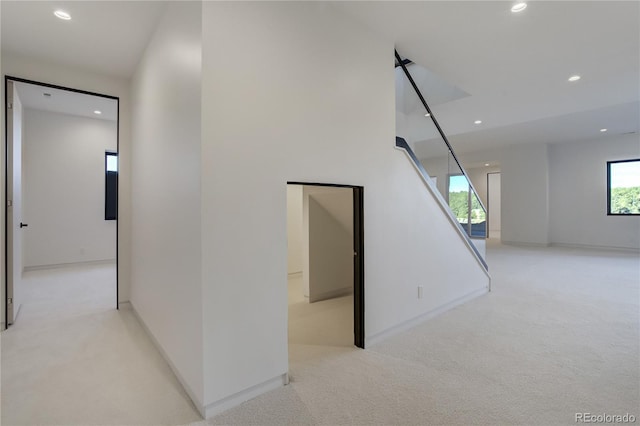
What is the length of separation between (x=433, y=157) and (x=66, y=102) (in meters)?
6.46

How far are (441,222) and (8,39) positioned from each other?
199 inches

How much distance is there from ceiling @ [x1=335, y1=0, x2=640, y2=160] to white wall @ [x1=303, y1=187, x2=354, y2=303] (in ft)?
6.61

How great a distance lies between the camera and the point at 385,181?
3.03m

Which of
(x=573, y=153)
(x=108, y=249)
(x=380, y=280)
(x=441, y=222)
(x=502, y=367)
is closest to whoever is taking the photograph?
(x=502, y=367)

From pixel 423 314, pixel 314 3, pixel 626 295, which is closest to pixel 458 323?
pixel 423 314

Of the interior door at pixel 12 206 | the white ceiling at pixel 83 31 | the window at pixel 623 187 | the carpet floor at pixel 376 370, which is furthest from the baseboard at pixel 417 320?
the window at pixel 623 187

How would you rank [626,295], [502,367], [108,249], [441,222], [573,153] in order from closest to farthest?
1. [502,367]
2. [441,222]
3. [626,295]
4. [108,249]
5. [573,153]

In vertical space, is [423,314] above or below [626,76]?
below

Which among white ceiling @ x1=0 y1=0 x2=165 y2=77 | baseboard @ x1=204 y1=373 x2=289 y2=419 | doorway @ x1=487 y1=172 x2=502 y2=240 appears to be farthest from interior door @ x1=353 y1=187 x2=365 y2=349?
doorway @ x1=487 y1=172 x2=502 y2=240

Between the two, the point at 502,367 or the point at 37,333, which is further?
the point at 37,333

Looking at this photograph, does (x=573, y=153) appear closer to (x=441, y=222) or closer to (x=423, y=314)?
(x=441, y=222)

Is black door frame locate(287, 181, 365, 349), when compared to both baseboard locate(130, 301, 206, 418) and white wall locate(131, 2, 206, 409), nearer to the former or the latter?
white wall locate(131, 2, 206, 409)

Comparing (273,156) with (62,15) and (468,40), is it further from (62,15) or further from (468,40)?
(468,40)

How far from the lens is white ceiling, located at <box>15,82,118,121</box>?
4.89 metres
